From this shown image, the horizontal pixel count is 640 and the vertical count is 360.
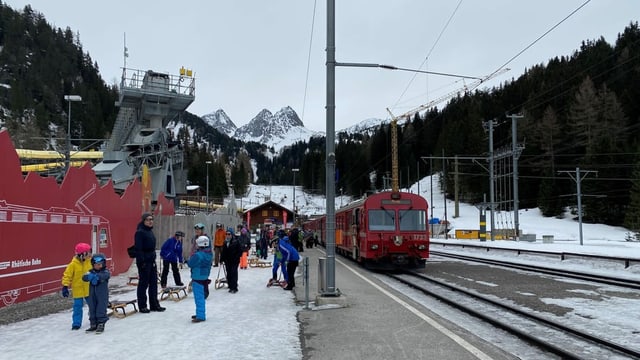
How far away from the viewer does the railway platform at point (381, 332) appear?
686 cm

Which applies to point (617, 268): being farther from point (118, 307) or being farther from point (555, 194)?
point (555, 194)

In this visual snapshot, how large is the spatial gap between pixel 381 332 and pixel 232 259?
622 cm

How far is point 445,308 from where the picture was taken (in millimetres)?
11312

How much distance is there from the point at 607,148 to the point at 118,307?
7773 cm

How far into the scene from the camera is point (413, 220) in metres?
20.6

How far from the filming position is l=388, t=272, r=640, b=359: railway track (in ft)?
23.7

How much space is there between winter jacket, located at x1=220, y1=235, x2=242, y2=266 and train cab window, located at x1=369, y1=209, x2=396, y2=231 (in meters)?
7.67

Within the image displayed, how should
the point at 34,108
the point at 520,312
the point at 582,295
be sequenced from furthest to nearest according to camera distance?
the point at 34,108 < the point at 582,295 < the point at 520,312

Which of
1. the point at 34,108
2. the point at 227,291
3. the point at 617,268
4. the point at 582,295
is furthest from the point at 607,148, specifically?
the point at 34,108

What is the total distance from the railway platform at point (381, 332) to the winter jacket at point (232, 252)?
226 centimetres

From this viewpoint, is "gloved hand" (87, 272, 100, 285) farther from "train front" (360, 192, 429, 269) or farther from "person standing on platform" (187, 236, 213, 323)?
"train front" (360, 192, 429, 269)

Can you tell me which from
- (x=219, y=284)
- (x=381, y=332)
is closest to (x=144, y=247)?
(x=381, y=332)

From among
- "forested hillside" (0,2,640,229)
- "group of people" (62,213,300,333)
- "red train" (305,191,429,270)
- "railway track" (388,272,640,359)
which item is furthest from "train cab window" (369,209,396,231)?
"forested hillside" (0,2,640,229)


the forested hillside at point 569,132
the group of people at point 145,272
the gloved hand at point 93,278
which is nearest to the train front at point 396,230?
the group of people at point 145,272
